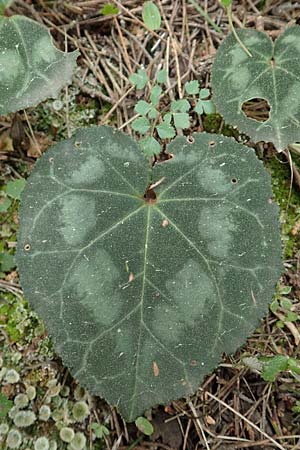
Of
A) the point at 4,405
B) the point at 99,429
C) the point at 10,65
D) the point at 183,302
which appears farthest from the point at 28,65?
the point at 99,429

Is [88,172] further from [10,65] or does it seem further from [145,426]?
[145,426]

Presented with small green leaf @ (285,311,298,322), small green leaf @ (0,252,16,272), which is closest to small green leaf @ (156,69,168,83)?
small green leaf @ (0,252,16,272)

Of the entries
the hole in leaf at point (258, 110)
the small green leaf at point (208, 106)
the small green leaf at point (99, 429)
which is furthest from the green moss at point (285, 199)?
the small green leaf at point (99, 429)

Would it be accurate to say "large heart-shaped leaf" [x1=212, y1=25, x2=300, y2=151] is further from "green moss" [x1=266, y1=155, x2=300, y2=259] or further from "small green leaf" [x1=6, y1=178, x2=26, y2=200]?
"small green leaf" [x1=6, y1=178, x2=26, y2=200]

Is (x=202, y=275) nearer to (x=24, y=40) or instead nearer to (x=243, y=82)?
(x=243, y=82)

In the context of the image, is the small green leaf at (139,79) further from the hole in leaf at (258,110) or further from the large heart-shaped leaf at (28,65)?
the hole in leaf at (258,110)
